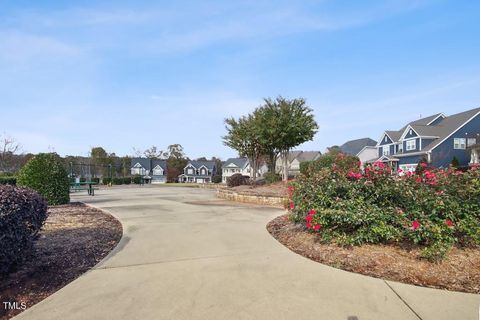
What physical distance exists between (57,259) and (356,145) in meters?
71.9

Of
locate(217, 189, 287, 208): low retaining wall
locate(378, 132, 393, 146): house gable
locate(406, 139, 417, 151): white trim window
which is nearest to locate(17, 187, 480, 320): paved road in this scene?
locate(217, 189, 287, 208): low retaining wall

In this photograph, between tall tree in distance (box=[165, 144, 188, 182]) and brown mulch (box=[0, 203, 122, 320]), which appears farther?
tall tree in distance (box=[165, 144, 188, 182])

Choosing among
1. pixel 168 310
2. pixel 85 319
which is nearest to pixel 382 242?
pixel 168 310

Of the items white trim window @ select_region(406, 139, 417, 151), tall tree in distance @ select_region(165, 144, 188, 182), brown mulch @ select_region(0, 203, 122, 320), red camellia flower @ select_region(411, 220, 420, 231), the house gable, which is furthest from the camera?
tall tree in distance @ select_region(165, 144, 188, 182)

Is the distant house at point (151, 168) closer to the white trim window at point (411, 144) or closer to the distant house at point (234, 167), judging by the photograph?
the distant house at point (234, 167)

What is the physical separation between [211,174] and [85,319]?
67139mm

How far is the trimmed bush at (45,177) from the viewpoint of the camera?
10812mm

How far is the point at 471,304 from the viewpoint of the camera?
9.78 ft

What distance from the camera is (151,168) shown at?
227ft

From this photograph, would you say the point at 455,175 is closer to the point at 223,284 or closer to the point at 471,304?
the point at 471,304

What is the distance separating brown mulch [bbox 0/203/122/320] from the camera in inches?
132

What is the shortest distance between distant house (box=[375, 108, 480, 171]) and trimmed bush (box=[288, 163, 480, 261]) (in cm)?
2951

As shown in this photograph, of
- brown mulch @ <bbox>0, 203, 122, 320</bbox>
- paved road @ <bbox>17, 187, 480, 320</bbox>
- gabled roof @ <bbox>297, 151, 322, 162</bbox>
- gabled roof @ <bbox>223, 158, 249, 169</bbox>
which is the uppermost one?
gabled roof @ <bbox>297, 151, 322, 162</bbox>

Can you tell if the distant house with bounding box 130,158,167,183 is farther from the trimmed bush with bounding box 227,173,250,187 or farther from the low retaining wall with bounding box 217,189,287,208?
the low retaining wall with bounding box 217,189,287,208
